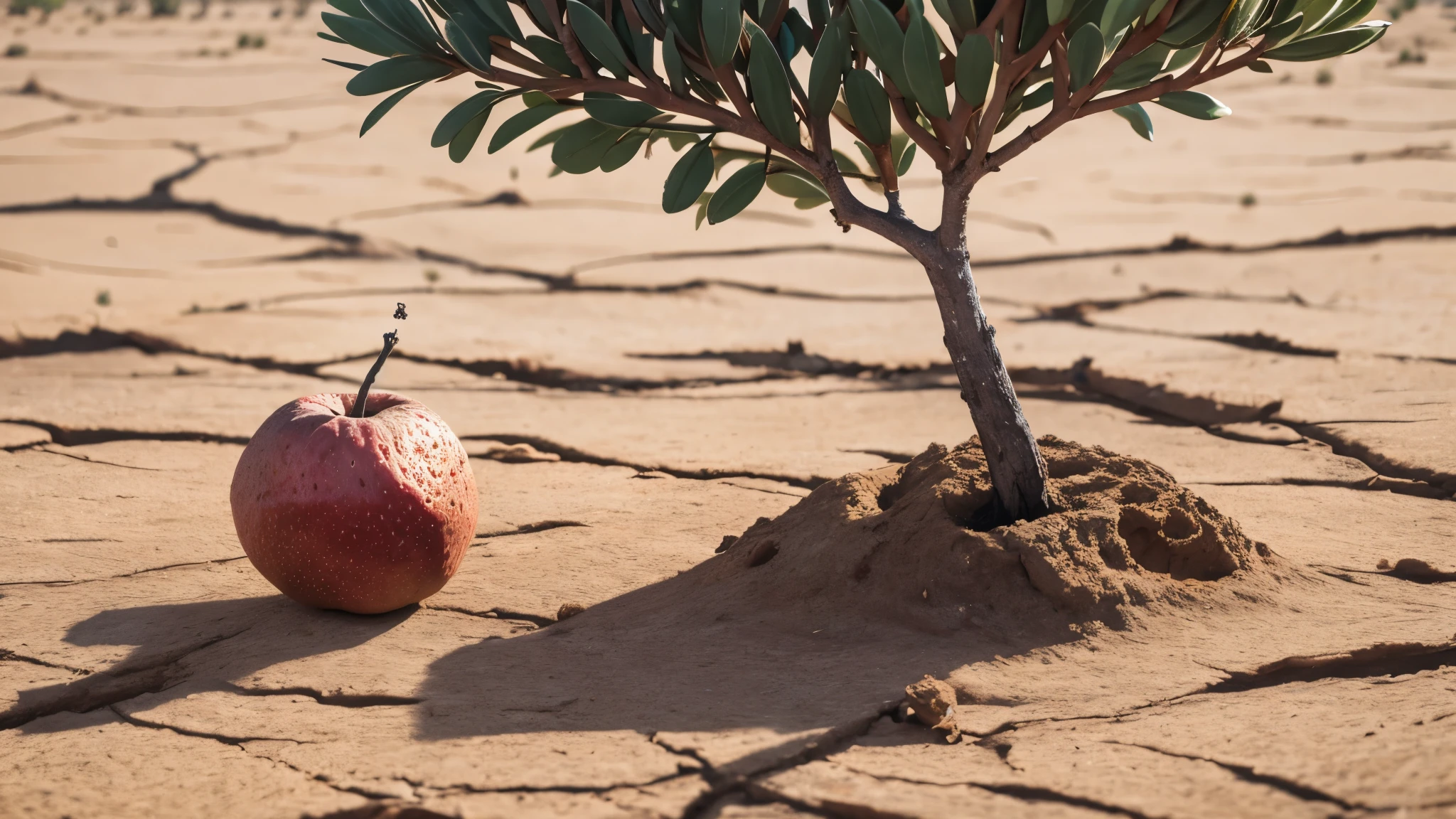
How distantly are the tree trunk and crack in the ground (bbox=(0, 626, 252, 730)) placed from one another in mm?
1309

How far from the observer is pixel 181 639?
6.77ft

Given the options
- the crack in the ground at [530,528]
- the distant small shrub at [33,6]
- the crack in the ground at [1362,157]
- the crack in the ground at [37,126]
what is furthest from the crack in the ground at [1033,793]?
the distant small shrub at [33,6]

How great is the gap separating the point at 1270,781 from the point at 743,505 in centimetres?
148

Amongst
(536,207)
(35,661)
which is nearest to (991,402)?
(35,661)

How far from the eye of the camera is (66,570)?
2.38 metres

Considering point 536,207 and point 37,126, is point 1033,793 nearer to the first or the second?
point 536,207

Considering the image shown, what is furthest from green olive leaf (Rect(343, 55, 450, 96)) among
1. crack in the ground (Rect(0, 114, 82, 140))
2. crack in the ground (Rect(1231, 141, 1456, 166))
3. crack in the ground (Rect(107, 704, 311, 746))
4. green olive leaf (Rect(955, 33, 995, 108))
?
crack in the ground (Rect(0, 114, 82, 140))

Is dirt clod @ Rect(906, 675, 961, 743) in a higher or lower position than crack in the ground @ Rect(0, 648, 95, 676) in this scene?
higher

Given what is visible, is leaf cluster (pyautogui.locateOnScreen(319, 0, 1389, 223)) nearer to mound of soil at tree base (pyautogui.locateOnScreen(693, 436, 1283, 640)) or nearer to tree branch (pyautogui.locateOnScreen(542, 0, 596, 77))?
tree branch (pyautogui.locateOnScreen(542, 0, 596, 77))

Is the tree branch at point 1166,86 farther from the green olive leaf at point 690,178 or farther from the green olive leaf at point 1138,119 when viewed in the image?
A: the green olive leaf at point 690,178

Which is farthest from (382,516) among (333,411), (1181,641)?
(1181,641)

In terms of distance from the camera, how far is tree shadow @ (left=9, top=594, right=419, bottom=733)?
1868 mm

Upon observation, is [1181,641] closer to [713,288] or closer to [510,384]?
[510,384]

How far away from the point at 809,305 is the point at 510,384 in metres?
1.41
